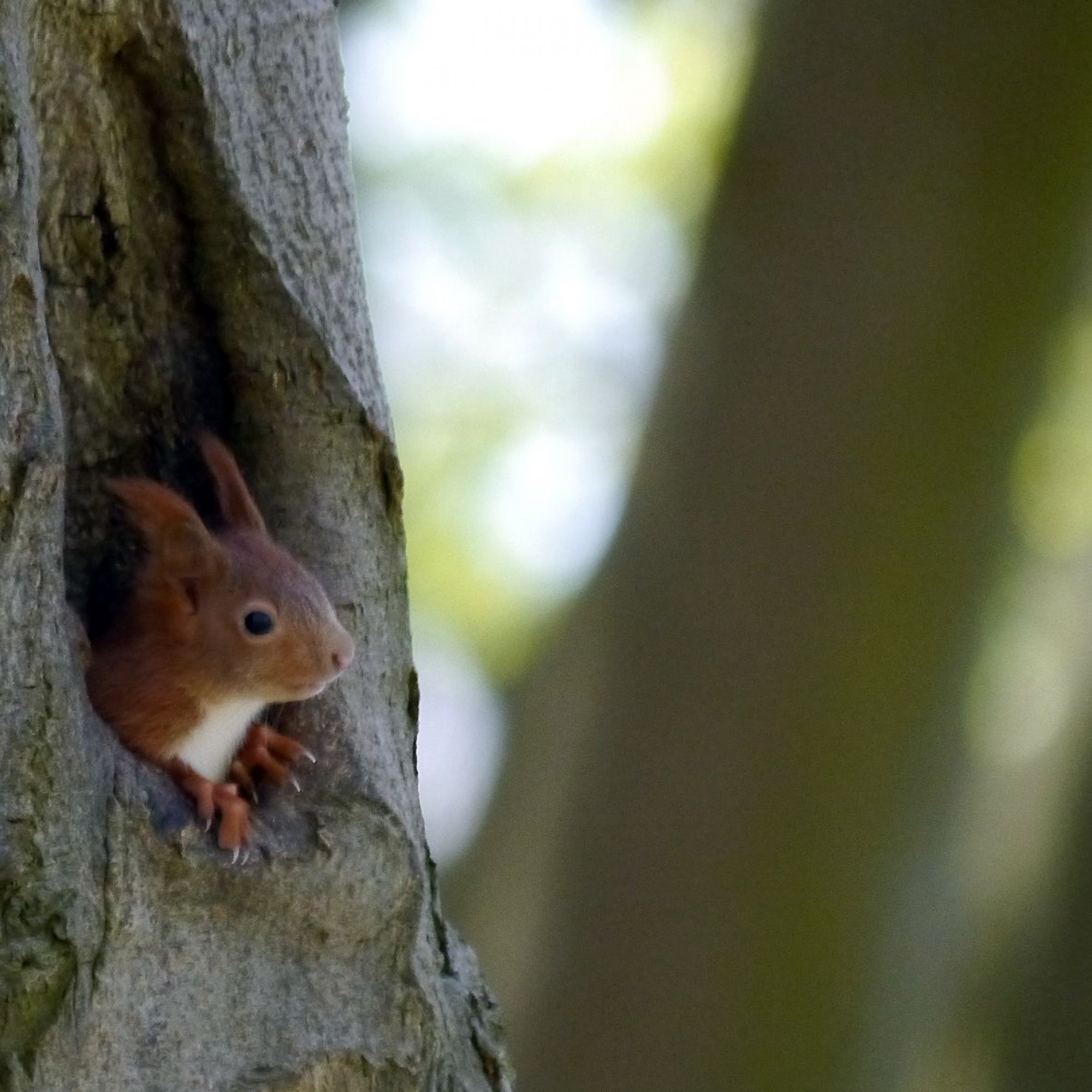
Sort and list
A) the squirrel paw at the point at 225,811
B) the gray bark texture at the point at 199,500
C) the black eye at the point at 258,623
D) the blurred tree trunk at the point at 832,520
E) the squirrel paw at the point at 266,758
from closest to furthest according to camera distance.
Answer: the gray bark texture at the point at 199,500, the squirrel paw at the point at 225,811, the squirrel paw at the point at 266,758, the black eye at the point at 258,623, the blurred tree trunk at the point at 832,520

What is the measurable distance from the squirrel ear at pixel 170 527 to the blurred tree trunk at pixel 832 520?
2107mm

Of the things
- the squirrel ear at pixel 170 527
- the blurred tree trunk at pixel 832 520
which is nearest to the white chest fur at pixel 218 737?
the squirrel ear at pixel 170 527

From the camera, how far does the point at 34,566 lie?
1.59 m

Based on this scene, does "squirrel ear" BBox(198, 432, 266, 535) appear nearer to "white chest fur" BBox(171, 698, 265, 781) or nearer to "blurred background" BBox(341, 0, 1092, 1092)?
"white chest fur" BBox(171, 698, 265, 781)

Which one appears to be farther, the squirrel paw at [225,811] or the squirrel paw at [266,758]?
the squirrel paw at [266,758]

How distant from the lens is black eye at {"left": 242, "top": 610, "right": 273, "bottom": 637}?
206 centimetres

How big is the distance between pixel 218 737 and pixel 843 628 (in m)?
2.16

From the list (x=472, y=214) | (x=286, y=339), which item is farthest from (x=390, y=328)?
(x=286, y=339)

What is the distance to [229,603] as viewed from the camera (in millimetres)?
2105

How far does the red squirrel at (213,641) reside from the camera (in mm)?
2008

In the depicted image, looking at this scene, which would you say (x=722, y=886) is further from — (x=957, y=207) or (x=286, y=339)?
(x=286, y=339)

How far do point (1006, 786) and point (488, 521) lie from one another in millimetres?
2094

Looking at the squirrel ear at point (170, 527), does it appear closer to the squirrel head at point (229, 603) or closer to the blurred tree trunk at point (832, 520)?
the squirrel head at point (229, 603)

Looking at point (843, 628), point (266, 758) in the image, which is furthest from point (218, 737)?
point (843, 628)
